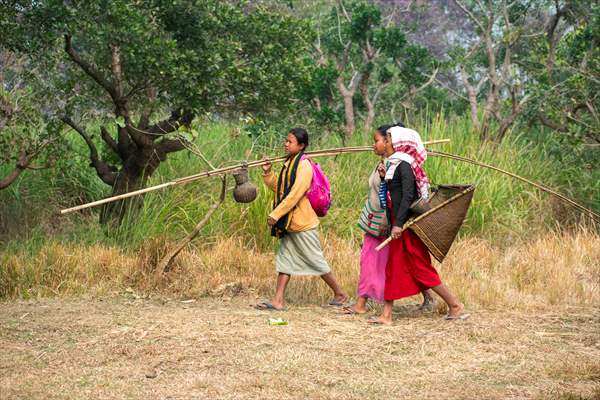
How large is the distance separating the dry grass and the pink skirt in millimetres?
778

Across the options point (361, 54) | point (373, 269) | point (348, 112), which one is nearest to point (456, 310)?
point (373, 269)

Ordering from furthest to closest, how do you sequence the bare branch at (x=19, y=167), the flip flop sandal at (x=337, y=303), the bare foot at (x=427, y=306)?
the bare branch at (x=19, y=167) < the flip flop sandal at (x=337, y=303) < the bare foot at (x=427, y=306)

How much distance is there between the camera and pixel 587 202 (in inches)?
459

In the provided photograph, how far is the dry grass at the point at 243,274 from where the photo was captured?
8164mm

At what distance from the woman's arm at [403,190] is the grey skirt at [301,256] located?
2.82 ft

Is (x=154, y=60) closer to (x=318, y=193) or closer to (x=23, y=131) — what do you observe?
(x=23, y=131)

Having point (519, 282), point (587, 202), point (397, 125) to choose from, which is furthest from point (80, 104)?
point (587, 202)

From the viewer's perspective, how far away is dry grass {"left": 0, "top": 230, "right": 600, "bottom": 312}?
26.8 ft

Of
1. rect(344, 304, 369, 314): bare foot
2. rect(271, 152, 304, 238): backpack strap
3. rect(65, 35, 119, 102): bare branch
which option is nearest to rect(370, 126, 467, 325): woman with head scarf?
rect(344, 304, 369, 314): bare foot

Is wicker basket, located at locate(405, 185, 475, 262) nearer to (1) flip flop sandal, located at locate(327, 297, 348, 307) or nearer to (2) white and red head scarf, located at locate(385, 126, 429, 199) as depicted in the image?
(2) white and red head scarf, located at locate(385, 126, 429, 199)

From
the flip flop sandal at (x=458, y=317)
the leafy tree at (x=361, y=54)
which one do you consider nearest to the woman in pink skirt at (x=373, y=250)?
the flip flop sandal at (x=458, y=317)

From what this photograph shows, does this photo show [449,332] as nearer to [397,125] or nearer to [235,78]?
[397,125]

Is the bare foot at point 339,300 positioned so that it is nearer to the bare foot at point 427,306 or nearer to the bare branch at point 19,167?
the bare foot at point 427,306

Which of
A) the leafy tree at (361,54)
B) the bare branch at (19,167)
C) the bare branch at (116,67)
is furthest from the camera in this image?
the leafy tree at (361,54)
